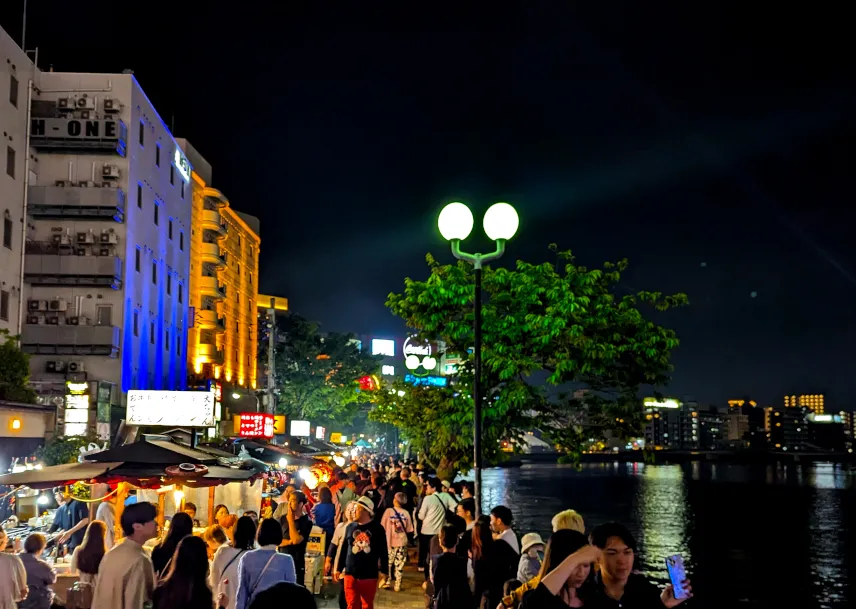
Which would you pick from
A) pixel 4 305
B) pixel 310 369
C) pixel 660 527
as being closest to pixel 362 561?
pixel 4 305

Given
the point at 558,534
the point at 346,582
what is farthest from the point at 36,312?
the point at 558,534

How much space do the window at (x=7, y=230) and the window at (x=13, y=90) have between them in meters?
4.84

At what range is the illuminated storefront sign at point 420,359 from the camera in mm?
20680

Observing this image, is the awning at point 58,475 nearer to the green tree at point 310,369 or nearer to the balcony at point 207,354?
Answer: the balcony at point 207,354

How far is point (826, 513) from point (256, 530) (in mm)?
77629

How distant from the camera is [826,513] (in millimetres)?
76062

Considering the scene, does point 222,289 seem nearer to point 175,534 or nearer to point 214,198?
point 214,198

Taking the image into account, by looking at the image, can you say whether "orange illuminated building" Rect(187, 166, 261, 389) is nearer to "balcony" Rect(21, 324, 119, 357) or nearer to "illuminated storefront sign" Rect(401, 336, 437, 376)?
"balcony" Rect(21, 324, 119, 357)

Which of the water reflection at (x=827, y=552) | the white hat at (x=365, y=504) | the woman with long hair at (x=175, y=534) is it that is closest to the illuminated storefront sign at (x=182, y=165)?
the water reflection at (x=827, y=552)

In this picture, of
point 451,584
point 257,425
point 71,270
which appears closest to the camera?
point 451,584

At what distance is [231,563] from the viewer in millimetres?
8148

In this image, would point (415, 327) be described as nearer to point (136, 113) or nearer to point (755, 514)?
point (136, 113)

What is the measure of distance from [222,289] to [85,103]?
876 inches

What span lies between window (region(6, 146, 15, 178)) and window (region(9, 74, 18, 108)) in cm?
201
